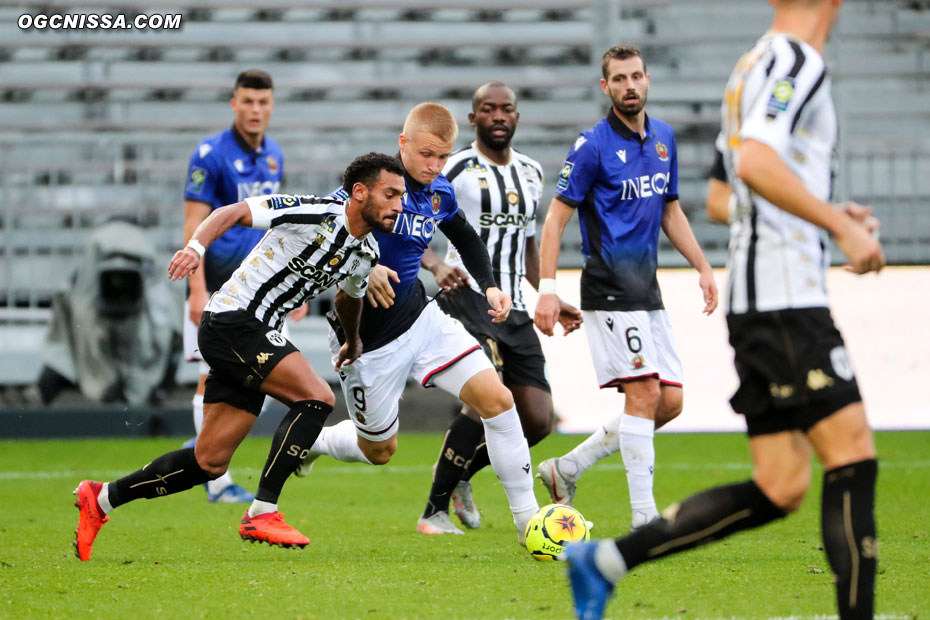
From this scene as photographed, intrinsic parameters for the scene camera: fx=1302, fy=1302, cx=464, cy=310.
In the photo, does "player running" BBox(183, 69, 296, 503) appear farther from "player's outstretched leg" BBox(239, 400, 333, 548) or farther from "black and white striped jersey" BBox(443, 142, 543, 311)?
"player's outstretched leg" BBox(239, 400, 333, 548)

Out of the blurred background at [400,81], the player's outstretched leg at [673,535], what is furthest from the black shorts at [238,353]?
the blurred background at [400,81]

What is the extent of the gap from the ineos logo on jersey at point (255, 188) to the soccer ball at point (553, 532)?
3.23 metres

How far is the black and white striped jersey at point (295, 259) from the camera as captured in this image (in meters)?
5.27

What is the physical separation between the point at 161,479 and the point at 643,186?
2690mm

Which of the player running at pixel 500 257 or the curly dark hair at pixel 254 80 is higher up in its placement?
the curly dark hair at pixel 254 80

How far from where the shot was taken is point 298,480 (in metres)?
9.16

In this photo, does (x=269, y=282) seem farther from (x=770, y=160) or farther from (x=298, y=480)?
(x=298, y=480)

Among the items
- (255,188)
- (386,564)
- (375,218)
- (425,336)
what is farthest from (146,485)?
(255,188)

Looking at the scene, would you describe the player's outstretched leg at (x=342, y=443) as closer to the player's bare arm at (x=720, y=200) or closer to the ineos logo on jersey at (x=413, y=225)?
the ineos logo on jersey at (x=413, y=225)

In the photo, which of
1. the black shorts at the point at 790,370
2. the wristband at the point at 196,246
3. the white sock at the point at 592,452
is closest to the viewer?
the black shorts at the point at 790,370

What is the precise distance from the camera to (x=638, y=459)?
6.25 m

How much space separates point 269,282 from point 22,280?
8561 millimetres

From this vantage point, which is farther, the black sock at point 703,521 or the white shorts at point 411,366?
the white shorts at point 411,366

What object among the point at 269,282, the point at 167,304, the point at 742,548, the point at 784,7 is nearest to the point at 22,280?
the point at 167,304
